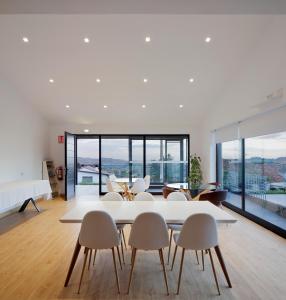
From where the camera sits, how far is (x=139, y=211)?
3059mm

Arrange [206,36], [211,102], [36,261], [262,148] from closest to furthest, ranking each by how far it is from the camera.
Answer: [36,261] → [206,36] → [262,148] → [211,102]

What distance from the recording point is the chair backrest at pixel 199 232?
100.0 inches

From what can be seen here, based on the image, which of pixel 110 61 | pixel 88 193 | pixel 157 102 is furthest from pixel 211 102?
pixel 88 193

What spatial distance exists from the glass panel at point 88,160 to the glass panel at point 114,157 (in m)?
0.25

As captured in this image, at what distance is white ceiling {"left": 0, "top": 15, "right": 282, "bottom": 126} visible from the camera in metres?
4.45

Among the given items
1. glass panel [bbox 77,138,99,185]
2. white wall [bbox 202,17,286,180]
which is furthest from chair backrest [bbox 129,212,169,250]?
glass panel [bbox 77,138,99,185]

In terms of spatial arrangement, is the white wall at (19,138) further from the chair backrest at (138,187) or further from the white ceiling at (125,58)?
the chair backrest at (138,187)

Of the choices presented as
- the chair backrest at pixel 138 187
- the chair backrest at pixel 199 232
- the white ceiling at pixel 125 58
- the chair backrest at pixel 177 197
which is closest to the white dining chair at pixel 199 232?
the chair backrest at pixel 199 232

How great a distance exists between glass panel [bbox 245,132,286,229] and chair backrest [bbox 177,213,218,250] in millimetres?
2600

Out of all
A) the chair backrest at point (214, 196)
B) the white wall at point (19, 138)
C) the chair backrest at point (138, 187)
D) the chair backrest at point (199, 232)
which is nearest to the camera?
the chair backrest at point (199, 232)

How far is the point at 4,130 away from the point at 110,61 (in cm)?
307

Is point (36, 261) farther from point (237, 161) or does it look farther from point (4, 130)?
point (237, 161)

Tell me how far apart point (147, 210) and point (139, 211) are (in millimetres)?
115

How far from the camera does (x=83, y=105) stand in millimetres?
7586
